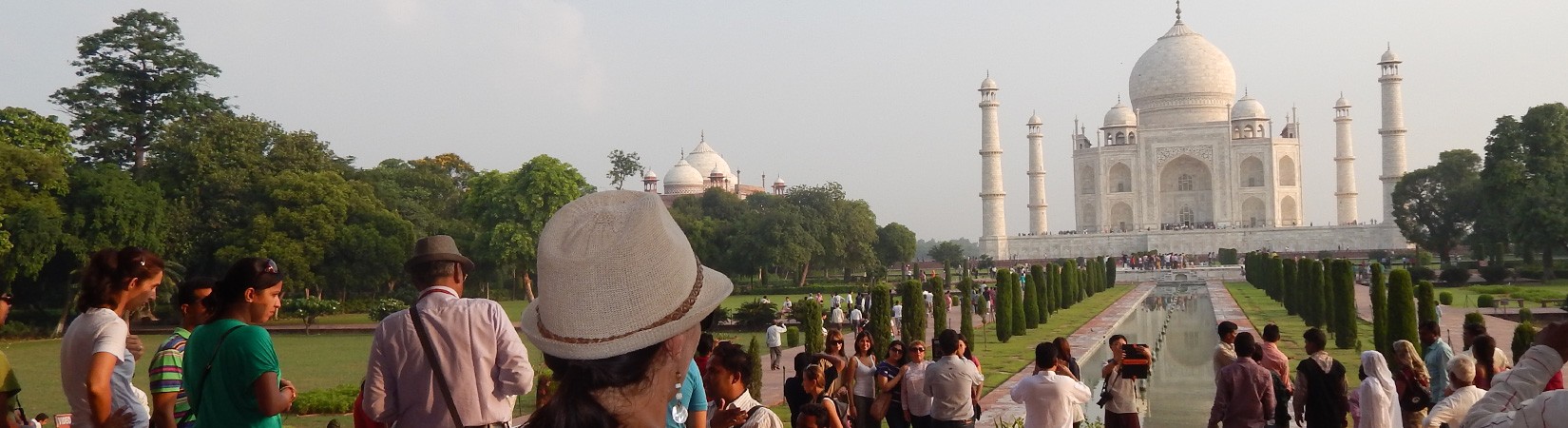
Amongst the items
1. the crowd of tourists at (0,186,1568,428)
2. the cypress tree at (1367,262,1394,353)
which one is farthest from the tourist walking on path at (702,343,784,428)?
the cypress tree at (1367,262,1394,353)

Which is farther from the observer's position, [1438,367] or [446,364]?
[1438,367]

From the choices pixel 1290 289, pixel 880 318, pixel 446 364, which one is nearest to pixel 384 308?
pixel 880 318

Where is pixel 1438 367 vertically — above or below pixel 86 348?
below

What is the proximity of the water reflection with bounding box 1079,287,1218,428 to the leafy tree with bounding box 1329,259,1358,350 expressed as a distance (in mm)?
1343

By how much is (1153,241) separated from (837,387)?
43956 millimetres

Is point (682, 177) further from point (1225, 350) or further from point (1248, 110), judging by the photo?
point (1225, 350)

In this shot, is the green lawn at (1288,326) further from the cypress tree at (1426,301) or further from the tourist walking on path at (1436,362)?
the tourist walking on path at (1436,362)

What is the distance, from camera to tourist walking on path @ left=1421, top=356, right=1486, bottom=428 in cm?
467

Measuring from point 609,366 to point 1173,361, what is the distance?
42.8 feet

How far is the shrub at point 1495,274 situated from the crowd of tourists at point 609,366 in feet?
79.6

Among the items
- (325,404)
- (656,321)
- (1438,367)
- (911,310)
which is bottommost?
(325,404)

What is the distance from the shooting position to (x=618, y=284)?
1714 millimetres

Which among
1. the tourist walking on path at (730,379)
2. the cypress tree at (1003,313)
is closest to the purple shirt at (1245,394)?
the tourist walking on path at (730,379)

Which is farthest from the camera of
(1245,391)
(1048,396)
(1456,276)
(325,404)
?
(1456,276)
